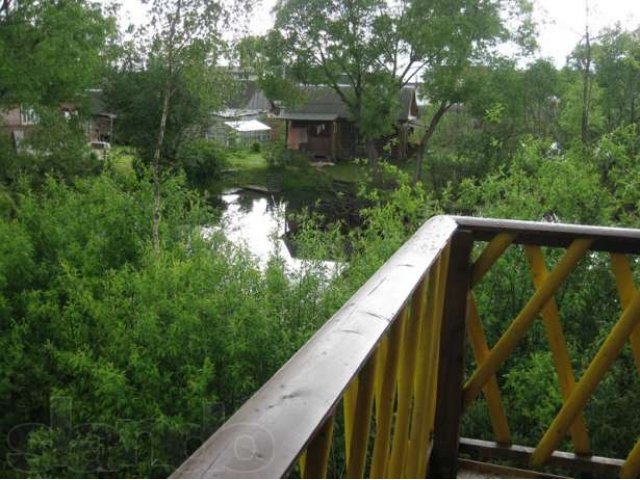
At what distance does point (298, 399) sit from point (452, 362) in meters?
1.06

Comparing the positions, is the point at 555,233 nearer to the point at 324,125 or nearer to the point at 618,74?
the point at 618,74

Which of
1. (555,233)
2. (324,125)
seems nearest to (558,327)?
(555,233)

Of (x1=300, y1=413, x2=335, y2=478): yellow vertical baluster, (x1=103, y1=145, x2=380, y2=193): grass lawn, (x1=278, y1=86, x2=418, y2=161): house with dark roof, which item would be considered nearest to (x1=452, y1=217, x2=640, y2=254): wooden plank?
(x1=300, y1=413, x2=335, y2=478): yellow vertical baluster

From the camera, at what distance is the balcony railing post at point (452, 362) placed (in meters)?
1.49

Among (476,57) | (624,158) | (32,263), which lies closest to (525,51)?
(476,57)

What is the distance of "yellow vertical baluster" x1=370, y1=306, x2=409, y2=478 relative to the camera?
81cm

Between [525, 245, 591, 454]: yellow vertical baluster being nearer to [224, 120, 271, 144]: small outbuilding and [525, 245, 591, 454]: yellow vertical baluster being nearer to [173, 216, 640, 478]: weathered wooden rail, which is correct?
[173, 216, 640, 478]: weathered wooden rail

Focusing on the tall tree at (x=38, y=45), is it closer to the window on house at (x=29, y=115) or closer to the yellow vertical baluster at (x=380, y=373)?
the window on house at (x=29, y=115)

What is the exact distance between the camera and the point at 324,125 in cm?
2080

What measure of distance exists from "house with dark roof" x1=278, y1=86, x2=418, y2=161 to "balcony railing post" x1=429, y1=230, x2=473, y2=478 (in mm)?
18810

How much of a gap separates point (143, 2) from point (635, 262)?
6453 mm

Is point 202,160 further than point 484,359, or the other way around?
point 202,160

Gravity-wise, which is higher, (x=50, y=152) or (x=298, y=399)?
(x=298, y=399)

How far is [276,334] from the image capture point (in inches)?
160
